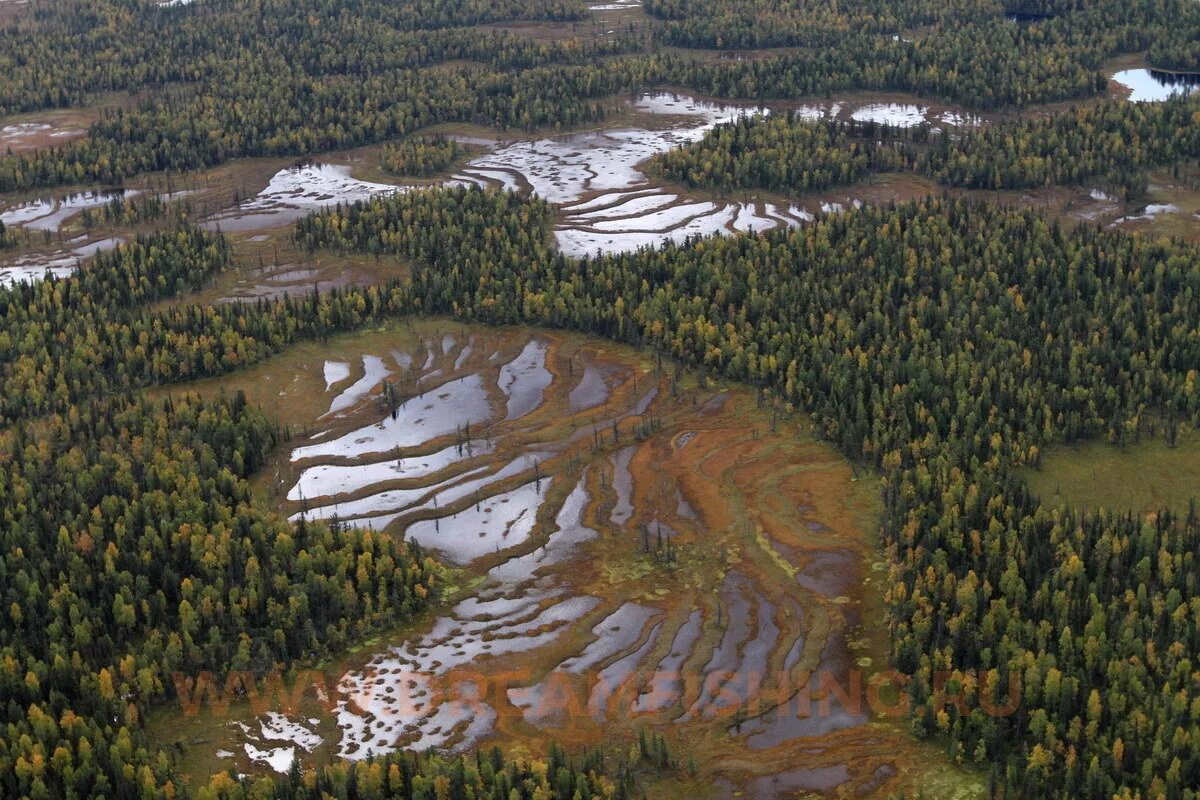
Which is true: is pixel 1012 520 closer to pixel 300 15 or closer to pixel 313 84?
pixel 313 84

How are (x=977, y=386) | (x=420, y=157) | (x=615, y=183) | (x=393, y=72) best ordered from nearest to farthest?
(x=977, y=386) < (x=615, y=183) < (x=420, y=157) < (x=393, y=72)

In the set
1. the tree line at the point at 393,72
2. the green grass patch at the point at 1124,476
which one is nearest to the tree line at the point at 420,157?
the tree line at the point at 393,72

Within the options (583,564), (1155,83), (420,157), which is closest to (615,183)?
(420,157)

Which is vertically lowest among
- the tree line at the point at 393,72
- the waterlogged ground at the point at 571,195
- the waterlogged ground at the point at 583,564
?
the waterlogged ground at the point at 583,564

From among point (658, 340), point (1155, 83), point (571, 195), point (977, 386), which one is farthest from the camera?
point (1155, 83)

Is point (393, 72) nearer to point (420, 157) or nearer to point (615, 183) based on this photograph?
point (420, 157)

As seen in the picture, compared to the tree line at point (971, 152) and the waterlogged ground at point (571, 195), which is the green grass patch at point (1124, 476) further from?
the tree line at point (971, 152)

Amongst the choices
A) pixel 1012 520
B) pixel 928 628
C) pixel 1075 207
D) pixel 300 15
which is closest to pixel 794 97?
pixel 1075 207

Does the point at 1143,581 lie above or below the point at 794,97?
below

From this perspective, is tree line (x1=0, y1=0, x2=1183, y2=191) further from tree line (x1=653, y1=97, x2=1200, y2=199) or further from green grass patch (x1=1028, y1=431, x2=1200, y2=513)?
green grass patch (x1=1028, y1=431, x2=1200, y2=513)
